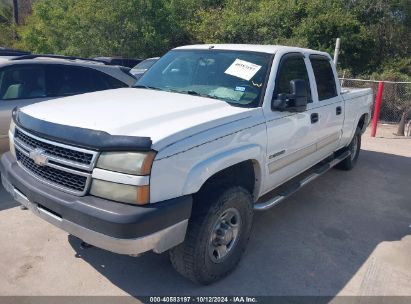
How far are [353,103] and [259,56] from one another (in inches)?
96.3

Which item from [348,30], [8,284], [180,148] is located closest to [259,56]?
[180,148]

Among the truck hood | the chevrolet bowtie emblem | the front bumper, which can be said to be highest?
the truck hood

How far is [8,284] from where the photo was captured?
3.18m

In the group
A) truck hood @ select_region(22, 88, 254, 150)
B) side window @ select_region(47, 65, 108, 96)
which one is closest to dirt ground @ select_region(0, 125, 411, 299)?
truck hood @ select_region(22, 88, 254, 150)

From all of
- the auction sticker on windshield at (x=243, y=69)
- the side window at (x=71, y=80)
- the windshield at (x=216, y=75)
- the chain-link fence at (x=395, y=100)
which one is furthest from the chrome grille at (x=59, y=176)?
the chain-link fence at (x=395, y=100)

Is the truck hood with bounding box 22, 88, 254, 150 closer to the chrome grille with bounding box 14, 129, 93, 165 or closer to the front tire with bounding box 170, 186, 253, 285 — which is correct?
the chrome grille with bounding box 14, 129, 93, 165

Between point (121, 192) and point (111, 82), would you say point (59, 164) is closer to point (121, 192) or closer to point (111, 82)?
point (121, 192)

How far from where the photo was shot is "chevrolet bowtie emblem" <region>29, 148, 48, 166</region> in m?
2.89

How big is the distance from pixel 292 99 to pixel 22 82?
3.68 m

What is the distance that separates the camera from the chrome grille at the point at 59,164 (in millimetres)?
A: 2670

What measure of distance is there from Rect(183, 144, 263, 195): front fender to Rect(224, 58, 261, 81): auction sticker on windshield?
31.1 inches

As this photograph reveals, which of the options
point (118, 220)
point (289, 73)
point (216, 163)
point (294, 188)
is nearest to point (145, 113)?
point (216, 163)

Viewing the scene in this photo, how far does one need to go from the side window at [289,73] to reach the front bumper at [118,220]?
5.69 ft

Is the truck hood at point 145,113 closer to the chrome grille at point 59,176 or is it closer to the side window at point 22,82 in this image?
the chrome grille at point 59,176
